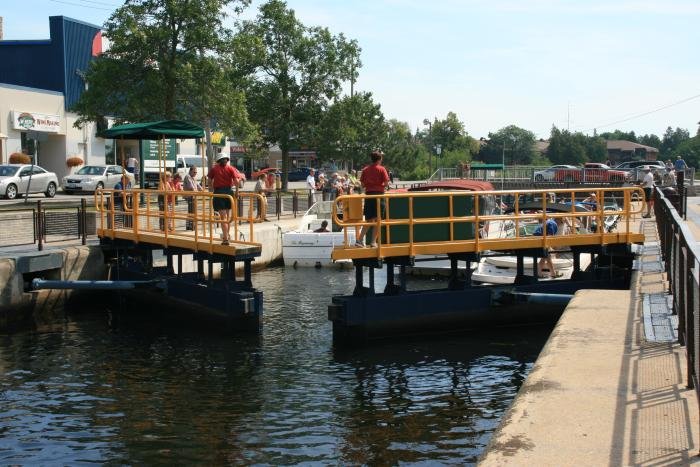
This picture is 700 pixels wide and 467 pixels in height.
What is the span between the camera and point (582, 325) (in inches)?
410

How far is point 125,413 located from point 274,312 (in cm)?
825

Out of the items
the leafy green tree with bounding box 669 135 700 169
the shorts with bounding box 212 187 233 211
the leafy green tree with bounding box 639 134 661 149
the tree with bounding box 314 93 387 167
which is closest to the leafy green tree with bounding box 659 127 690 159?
the leafy green tree with bounding box 639 134 661 149

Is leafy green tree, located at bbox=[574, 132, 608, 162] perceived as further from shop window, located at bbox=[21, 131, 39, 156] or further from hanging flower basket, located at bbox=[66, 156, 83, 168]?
shop window, located at bbox=[21, 131, 39, 156]

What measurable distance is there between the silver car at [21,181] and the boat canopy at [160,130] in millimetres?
13638

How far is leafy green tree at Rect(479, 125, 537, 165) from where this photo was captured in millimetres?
118812

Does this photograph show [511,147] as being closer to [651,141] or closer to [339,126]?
[651,141]

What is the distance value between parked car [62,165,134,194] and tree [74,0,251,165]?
8.90m

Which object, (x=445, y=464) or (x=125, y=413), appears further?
(x=125, y=413)

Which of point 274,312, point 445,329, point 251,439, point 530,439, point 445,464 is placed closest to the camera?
point 530,439

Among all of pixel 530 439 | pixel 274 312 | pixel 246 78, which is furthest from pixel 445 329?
pixel 246 78

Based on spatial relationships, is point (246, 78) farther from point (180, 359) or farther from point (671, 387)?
point (671, 387)

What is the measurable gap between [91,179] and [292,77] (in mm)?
12823

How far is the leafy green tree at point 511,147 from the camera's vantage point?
118812 mm

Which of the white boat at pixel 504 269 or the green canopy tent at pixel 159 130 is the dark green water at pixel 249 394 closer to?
the white boat at pixel 504 269
